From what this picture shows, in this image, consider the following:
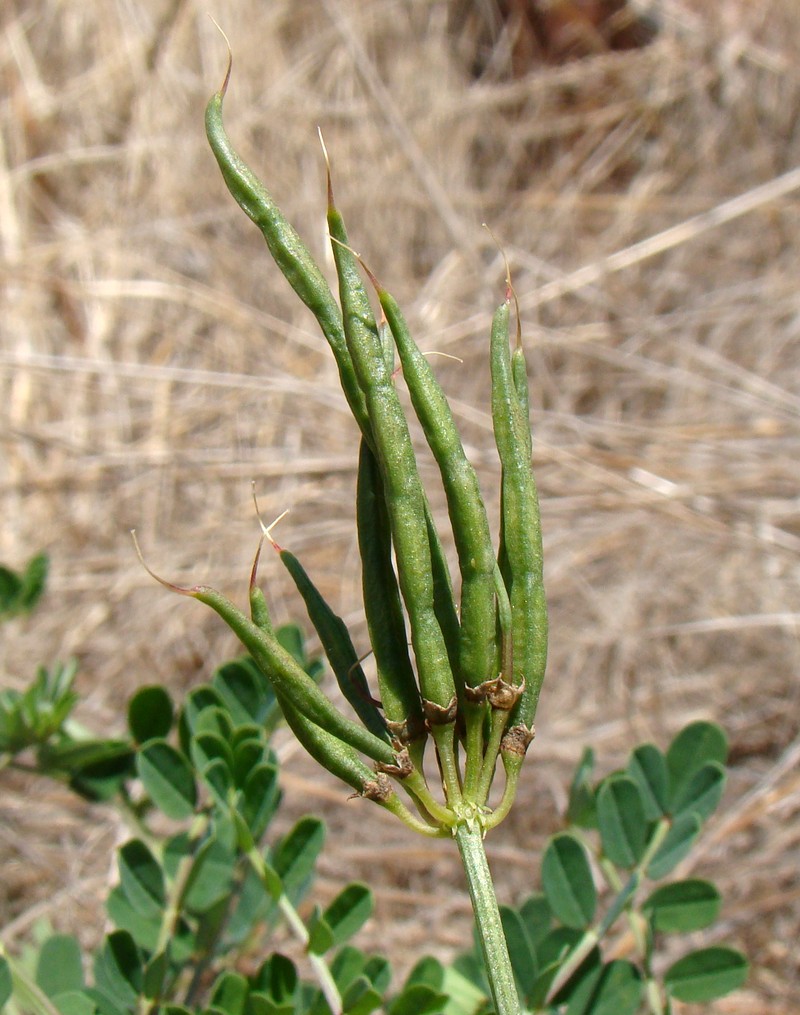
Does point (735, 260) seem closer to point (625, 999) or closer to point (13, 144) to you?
point (13, 144)

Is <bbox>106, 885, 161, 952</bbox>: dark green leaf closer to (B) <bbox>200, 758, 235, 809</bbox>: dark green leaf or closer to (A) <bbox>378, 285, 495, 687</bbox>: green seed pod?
(B) <bbox>200, 758, 235, 809</bbox>: dark green leaf

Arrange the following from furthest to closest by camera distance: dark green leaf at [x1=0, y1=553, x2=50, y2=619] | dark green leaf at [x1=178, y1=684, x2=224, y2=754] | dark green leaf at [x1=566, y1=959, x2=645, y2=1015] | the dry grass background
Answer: the dry grass background, dark green leaf at [x1=0, y1=553, x2=50, y2=619], dark green leaf at [x1=178, y1=684, x2=224, y2=754], dark green leaf at [x1=566, y1=959, x2=645, y2=1015]

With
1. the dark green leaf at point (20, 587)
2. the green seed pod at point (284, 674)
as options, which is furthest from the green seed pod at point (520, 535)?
the dark green leaf at point (20, 587)

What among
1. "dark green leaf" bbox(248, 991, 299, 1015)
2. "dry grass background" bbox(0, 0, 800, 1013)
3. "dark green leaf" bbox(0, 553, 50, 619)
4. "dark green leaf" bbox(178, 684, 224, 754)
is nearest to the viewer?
"dark green leaf" bbox(248, 991, 299, 1015)

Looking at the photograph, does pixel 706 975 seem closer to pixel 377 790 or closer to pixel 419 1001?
pixel 419 1001

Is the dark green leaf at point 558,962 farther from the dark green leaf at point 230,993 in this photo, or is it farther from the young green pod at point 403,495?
the young green pod at point 403,495

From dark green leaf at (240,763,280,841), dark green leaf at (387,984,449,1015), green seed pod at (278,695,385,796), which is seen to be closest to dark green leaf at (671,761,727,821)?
dark green leaf at (387,984,449,1015)
